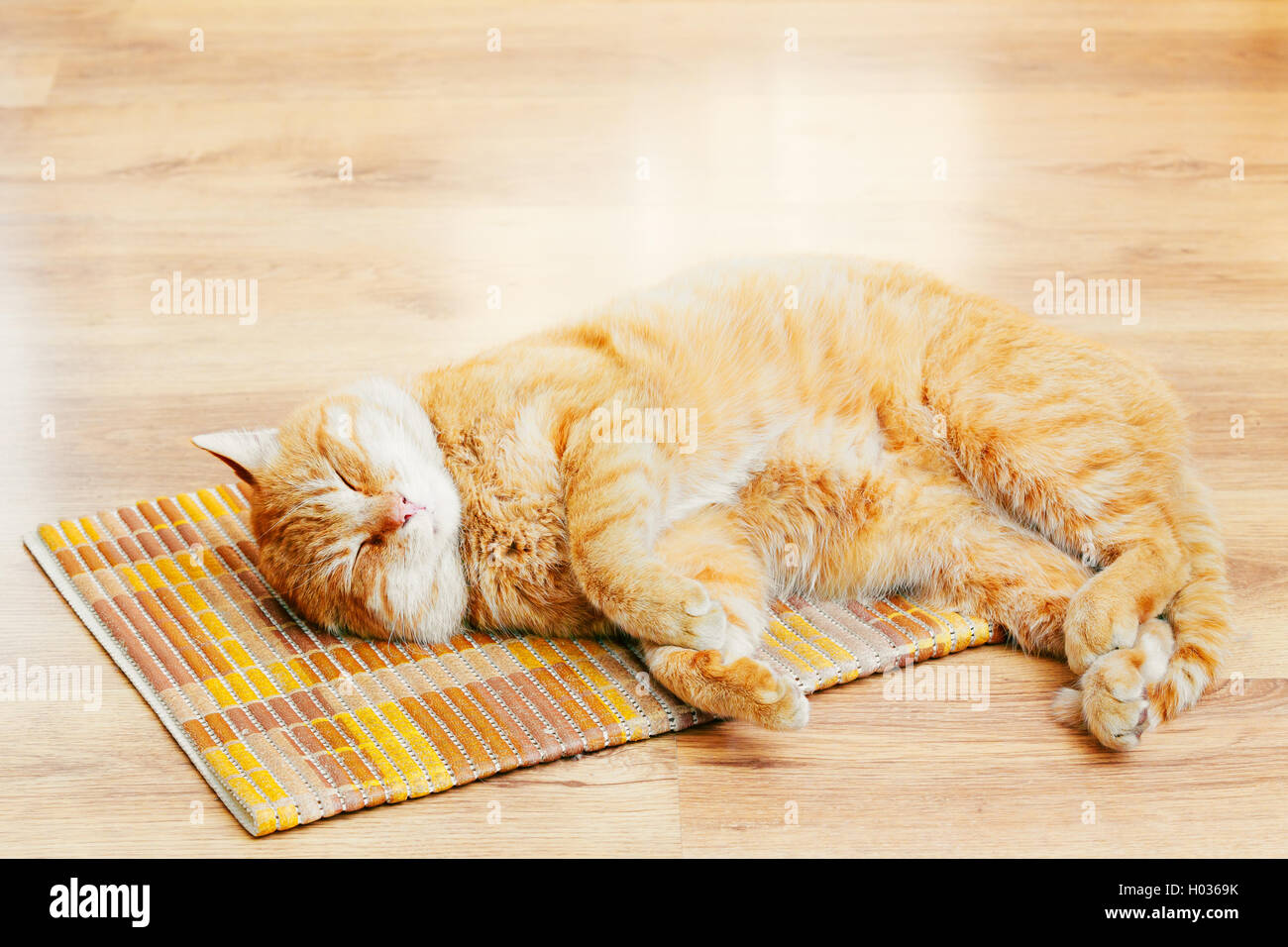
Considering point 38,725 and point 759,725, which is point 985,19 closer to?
point 759,725

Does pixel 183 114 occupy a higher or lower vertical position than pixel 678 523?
higher

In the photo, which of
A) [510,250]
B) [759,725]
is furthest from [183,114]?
[759,725]

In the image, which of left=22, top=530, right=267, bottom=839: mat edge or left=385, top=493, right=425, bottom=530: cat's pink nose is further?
left=385, top=493, right=425, bottom=530: cat's pink nose

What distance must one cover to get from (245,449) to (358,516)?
27 centimetres

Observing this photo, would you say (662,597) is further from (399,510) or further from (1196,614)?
(1196,614)

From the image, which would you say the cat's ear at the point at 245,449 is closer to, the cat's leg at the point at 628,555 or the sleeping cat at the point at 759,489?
the sleeping cat at the point at 759,489

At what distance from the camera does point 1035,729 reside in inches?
76.9

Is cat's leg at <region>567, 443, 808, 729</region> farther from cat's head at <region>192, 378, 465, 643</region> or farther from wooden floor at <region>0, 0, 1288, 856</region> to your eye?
cat's head at <region>192, 378, 465, 643</region>

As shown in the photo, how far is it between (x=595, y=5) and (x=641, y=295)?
2.40 meters

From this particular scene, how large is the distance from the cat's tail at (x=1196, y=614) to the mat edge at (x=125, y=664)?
1.45 m

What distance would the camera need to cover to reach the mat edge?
1847 mm

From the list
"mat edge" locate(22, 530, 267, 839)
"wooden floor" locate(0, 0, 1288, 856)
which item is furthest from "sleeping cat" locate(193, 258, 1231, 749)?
"mat edge" locate(22, 530, 267, 839)

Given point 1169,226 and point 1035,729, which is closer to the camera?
point 1035,729

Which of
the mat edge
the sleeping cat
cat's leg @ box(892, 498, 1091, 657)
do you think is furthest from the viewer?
cat's leg @ box(892, 498, 1091, 657)
